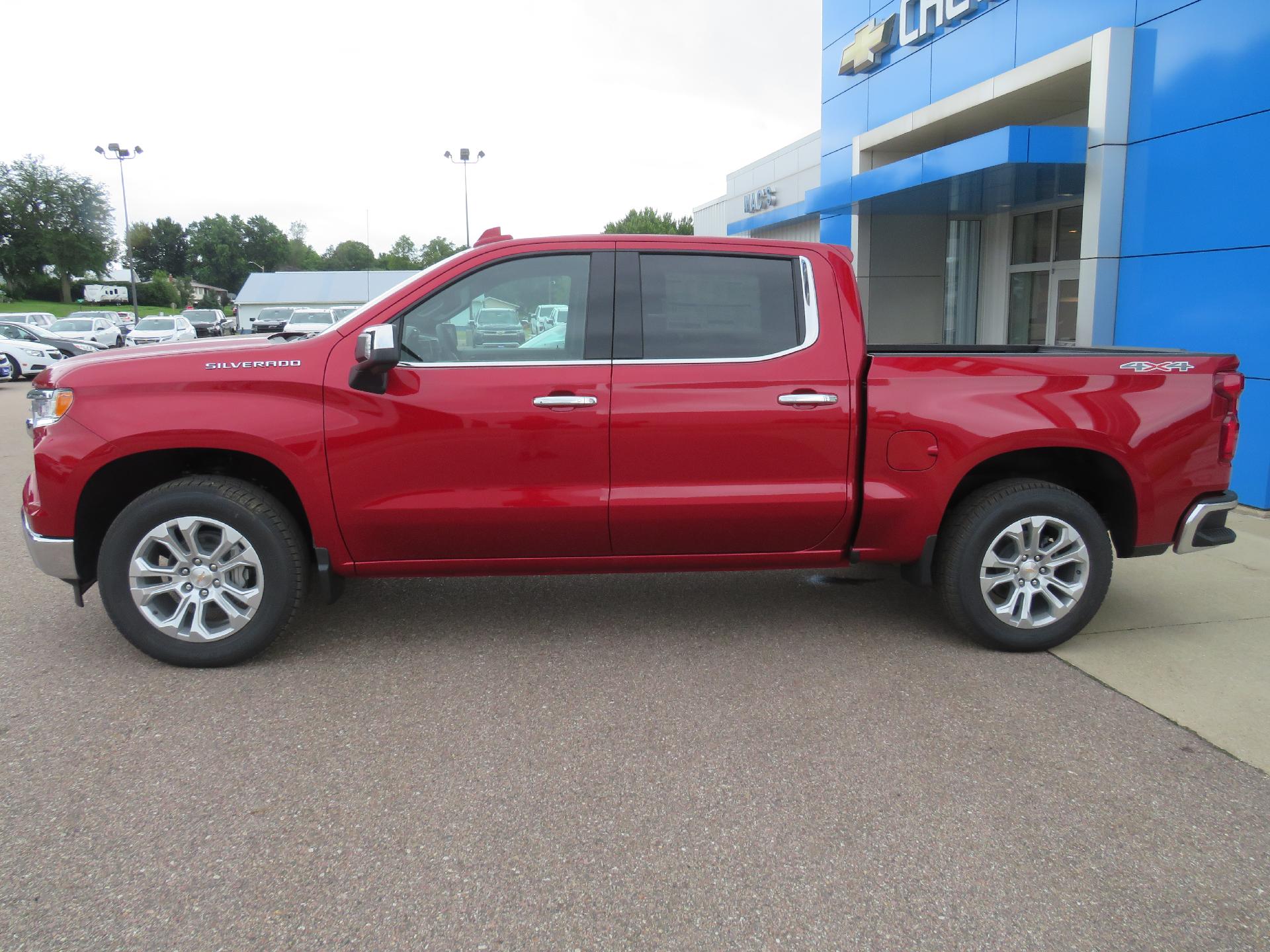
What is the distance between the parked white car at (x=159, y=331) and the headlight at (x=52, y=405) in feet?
98.9

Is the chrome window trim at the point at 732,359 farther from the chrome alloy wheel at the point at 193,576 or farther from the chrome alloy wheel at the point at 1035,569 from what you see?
the chrome alloy wheel at the point at 1035,569

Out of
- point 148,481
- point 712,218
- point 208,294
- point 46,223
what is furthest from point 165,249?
point 148,481

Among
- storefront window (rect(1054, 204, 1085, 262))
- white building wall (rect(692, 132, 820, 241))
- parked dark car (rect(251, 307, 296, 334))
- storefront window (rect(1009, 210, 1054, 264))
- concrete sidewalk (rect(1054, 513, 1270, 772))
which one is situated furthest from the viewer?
parked dark car (rect(251, 307, 296, 334))

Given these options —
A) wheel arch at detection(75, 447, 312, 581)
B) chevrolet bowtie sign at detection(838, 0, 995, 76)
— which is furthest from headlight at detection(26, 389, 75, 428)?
chevrolet bowtie sign at detection(838, 0, 995, 76)

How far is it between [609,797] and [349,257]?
164400 mm

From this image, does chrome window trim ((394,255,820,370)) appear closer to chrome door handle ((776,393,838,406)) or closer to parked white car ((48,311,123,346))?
chrome door handle ((776,393,838,406))

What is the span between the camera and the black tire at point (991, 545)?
4492 mm

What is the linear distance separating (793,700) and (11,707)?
3.25m

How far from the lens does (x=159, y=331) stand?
3341 centimetres

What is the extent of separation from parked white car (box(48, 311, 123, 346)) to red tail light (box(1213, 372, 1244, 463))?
3060 cm

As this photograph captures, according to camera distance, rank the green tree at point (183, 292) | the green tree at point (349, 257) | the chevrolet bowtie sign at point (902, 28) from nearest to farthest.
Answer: the chevrolet bowtie sign at point (902, 28)
the green tree at point (183, 292)
the green tree at point (349, 257)

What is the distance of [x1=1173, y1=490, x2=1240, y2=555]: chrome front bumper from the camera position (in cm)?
462

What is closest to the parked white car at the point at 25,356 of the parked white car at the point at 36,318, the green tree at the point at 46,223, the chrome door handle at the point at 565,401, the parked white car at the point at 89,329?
the parked white car at the point at 89,329

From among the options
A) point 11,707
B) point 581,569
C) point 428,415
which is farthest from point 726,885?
point 11,707
